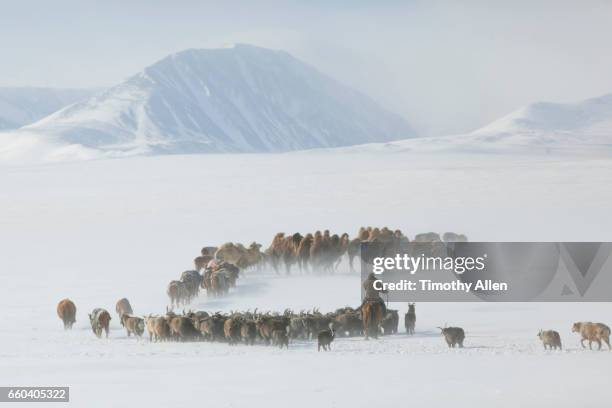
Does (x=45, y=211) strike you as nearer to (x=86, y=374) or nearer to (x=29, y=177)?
(x=29, y=177)

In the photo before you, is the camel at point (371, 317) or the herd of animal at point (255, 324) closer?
the herd of animal at point (255, 324)

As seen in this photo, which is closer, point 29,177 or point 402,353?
point 402,353

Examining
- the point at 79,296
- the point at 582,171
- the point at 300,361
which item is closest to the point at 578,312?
the point at 300,361

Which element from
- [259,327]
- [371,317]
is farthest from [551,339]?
[259,327]

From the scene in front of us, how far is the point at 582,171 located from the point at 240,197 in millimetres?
24819

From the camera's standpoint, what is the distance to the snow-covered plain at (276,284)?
493 inches

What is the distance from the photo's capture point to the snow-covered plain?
1252cm

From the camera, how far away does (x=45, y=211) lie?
47906 millimetres
